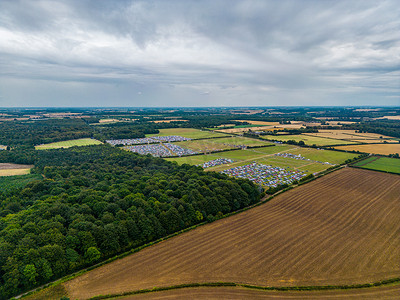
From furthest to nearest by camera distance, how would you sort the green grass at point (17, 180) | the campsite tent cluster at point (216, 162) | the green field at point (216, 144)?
the green field at point (216, 144) → the campsite tent cluster at point (216, 162) → the green grass at point (17, 180)

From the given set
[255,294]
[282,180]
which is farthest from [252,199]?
[255,294]

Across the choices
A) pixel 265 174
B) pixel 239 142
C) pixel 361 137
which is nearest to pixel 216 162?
pixel 265 174

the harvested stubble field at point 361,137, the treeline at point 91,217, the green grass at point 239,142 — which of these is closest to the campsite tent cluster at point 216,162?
the treeline at point 91,217

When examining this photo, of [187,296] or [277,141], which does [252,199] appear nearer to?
[187,296]

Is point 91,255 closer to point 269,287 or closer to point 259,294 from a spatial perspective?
point 259,294

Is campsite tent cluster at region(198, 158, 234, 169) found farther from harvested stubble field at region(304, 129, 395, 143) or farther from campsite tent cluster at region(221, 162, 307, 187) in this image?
harvested stubble field at region(304, 129, 395, 143)

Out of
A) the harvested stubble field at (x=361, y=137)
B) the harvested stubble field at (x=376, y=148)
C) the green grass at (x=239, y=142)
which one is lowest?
the harvested stubble field at (x=376, y=148)

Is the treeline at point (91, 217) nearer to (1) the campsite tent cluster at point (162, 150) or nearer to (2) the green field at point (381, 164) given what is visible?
(1) the campsite tent cluster at point (162, 150)
